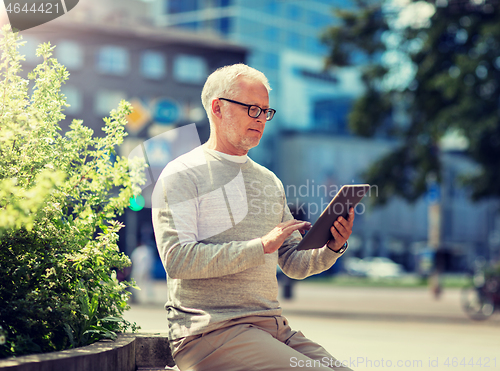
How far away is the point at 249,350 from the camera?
7.86 ft

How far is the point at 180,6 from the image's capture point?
66625 mm

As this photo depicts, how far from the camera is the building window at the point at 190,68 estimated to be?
2048 inches

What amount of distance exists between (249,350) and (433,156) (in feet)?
44.7

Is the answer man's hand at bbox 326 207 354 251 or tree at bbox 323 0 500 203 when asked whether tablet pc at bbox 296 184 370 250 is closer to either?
man's hand at bbox 326 207 354 251

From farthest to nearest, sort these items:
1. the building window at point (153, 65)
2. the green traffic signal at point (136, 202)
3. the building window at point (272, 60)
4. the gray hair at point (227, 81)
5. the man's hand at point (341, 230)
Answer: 1. the building window at point (272, 60)
2. the building window at point (153, 65)
3. the green traffic signal at point (136, 202)
4. the gray hair at point (227, 81)
5. the man's hand at point (341, 230)

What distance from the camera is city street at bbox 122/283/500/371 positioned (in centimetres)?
787

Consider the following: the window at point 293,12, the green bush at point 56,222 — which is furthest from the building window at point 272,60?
the green bush at point 56,222

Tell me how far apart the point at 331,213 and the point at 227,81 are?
2.22 ft

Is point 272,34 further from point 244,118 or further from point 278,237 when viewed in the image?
point 278,237

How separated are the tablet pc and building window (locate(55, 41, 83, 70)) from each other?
1849 inches

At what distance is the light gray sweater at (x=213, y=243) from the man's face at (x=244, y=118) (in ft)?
0.32

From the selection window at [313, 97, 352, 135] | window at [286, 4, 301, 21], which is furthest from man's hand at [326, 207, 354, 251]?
window at [286, 4, 301, 21]

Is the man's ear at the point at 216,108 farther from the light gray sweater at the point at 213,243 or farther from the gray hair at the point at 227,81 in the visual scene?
the light gray sweater at the point at 213,243

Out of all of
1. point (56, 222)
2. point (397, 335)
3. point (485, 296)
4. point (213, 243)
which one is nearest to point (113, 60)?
point (485, 296)
